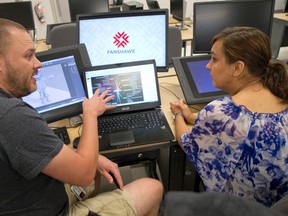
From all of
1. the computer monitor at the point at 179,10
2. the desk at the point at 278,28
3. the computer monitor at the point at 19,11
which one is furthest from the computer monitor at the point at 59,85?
the desk at the point at 278,28

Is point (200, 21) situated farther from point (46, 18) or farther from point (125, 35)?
point (46, 18)

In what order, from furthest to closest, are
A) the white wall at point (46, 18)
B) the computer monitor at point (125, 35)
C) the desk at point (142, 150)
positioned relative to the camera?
the white wall at point (46, 18)
the computer monitor at point (125, 35)
the desk at point (142, 150)

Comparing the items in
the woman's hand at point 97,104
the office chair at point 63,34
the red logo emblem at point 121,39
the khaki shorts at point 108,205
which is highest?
the red logo emblem at point 121,39

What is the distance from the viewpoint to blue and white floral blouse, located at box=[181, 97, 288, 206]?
3.27 ft

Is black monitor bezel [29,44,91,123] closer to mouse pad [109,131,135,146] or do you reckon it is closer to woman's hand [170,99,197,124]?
mouse pad [109,131,135,146]

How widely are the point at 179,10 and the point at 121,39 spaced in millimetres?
1957

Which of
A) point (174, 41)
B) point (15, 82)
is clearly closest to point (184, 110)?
point (15, 82)

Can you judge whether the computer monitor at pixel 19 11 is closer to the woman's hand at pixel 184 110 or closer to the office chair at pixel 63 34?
the office chair at pixel 63 34

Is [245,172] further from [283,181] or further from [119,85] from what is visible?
[119,85]

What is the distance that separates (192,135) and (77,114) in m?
0.59

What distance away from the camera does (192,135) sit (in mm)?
1165

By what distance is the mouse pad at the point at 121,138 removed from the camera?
4.07 feet

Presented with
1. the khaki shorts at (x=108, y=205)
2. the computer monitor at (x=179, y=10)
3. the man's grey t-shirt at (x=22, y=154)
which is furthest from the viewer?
the computer monitor at (x=179, y=10)

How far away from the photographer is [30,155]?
81cm
